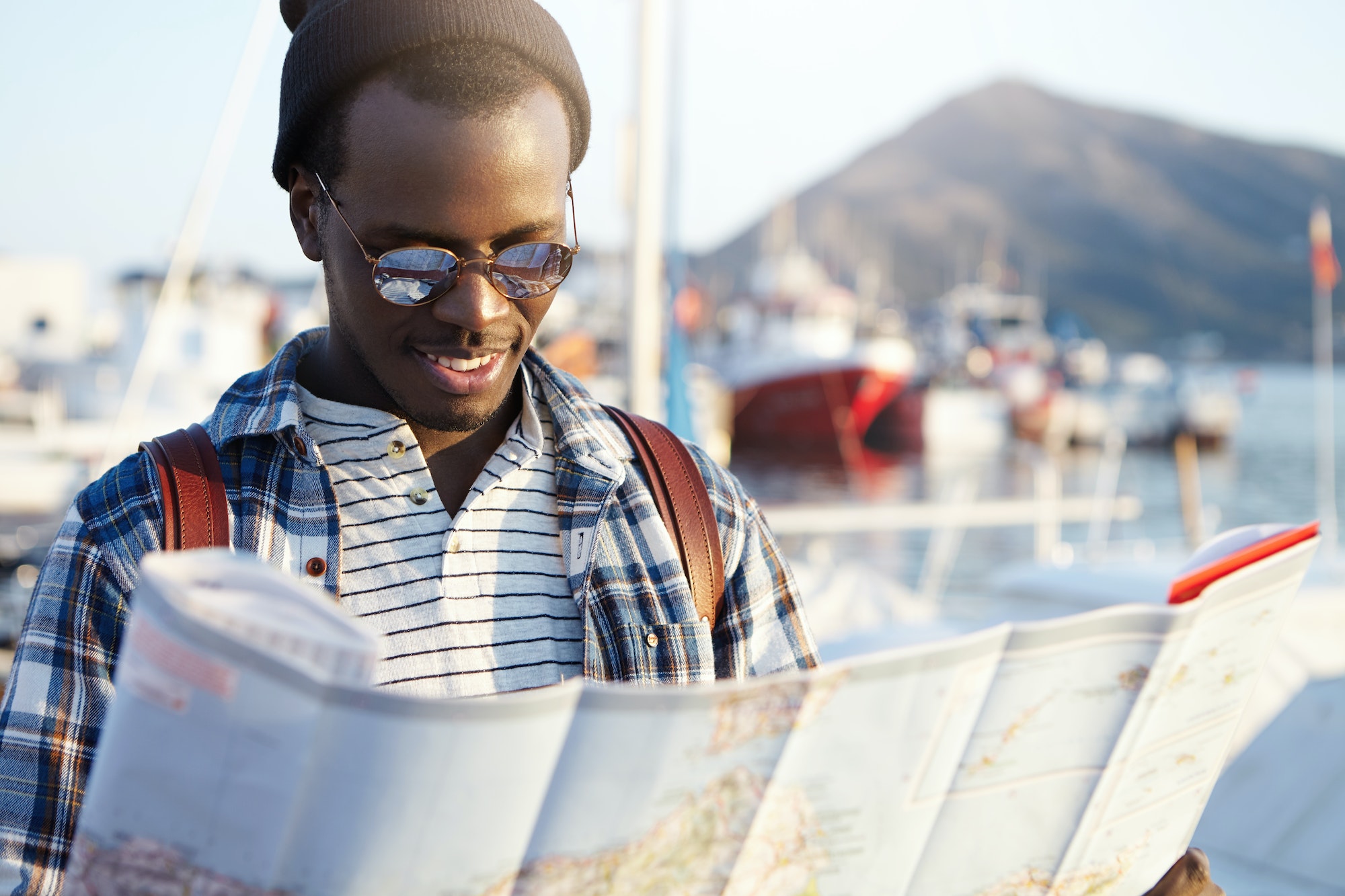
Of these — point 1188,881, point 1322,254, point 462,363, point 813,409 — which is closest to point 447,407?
point 462,363

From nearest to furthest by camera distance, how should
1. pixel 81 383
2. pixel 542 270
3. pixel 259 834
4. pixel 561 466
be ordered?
1. pixel 259 834
2. pixel 542 270
3. pixel 561 466
4. pixel 81 383

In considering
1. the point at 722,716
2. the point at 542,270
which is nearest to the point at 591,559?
the point at 542,270

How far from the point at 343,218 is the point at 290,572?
0.36m

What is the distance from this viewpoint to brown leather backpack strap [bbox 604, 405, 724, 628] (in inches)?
48.1

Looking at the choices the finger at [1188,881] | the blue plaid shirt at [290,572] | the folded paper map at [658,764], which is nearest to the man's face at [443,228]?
the blue plaid shirt at [290,572]

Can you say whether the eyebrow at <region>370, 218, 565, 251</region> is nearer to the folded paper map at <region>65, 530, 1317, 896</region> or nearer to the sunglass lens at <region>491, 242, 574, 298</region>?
the sunglass lens at <region>491, 242, 574, 298</region>

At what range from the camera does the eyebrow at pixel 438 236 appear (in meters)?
1.08

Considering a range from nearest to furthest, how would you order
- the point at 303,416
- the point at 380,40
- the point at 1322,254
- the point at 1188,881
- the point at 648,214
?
the point at 1188,881 → the point at 380,40 → the point at 303,416 → the point at 648,214 → the point at 1322,254

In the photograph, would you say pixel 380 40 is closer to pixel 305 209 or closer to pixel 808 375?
pixel 305 209

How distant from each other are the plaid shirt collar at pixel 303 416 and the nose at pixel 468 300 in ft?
0.65

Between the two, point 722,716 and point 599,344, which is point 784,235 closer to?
point 599,344

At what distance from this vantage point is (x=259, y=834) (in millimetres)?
672

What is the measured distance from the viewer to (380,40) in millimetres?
1084

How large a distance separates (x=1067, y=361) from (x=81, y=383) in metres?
46.3
